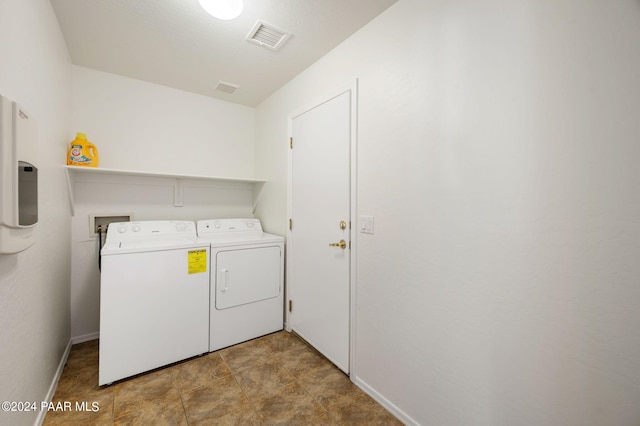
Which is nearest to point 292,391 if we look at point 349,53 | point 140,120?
point 349,53

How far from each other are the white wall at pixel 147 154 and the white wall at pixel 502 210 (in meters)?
1.93

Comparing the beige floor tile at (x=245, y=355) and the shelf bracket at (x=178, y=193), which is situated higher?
the shelf bracket at (x=178, y=193)

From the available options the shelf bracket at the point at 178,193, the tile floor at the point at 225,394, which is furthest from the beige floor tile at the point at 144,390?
the shelf bracket at the point at 178,193

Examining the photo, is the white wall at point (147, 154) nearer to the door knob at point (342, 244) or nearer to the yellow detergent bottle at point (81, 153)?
the yellow detergent bottle at point (81, 153)

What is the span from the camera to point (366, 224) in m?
1.75

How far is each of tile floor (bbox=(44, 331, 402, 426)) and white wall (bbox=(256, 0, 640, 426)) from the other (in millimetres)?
280

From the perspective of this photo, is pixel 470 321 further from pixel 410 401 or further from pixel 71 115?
pixel 71 115

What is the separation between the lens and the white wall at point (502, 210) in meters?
0.87

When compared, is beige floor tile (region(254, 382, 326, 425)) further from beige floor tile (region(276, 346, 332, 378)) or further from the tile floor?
beige floor tile (region(276, 346, 332, 378))

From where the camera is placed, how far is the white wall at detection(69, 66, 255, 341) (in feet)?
7.74

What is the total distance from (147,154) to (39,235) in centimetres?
142

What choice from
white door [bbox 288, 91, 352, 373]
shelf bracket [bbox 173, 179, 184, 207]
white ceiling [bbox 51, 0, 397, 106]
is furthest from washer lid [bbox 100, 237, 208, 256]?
white ceiling [bbox 51, 0, 397, 106]

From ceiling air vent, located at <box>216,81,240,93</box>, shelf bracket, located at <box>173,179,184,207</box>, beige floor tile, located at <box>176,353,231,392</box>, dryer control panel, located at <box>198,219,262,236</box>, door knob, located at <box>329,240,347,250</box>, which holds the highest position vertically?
ceiling air vent, located at <box>216,81,240,93</box>

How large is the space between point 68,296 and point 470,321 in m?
3.03
